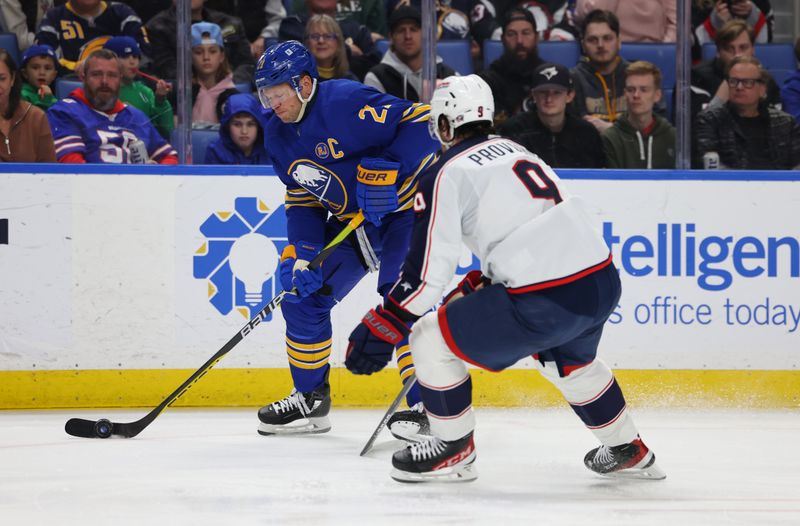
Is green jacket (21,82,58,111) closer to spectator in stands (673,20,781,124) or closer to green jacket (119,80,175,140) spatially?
green jacket (119,80,175,140)

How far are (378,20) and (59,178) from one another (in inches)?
56.3

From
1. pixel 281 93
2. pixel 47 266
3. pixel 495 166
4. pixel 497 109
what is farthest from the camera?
pixel 497 109

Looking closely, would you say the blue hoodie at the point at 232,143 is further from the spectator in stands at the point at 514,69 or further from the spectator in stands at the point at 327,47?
the spectator in stands at the point at 514,69

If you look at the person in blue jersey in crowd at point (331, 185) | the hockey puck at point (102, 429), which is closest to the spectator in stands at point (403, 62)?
the person in blue jersey in crowd at point (331, 185)

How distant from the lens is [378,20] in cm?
471

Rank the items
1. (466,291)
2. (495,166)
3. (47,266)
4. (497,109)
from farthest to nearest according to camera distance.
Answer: (497,109), (47,266), (466,291), (495,166)

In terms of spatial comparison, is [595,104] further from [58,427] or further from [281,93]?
[58,427]

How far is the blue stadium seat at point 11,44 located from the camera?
14.8 ft

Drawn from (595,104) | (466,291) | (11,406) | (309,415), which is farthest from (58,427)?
(595,104)

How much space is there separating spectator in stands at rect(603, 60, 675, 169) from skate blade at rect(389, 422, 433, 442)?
1.55 meters

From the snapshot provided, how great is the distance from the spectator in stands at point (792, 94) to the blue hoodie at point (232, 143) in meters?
2.16

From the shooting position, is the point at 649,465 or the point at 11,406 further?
the point at 11,406

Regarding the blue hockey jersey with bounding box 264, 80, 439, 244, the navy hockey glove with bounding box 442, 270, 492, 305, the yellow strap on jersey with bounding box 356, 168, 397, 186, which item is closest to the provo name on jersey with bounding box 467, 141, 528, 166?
the navy hockey glove with bounding box 442, 270, 492, 305

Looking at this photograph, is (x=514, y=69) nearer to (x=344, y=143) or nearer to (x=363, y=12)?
(x=363, y=12)
